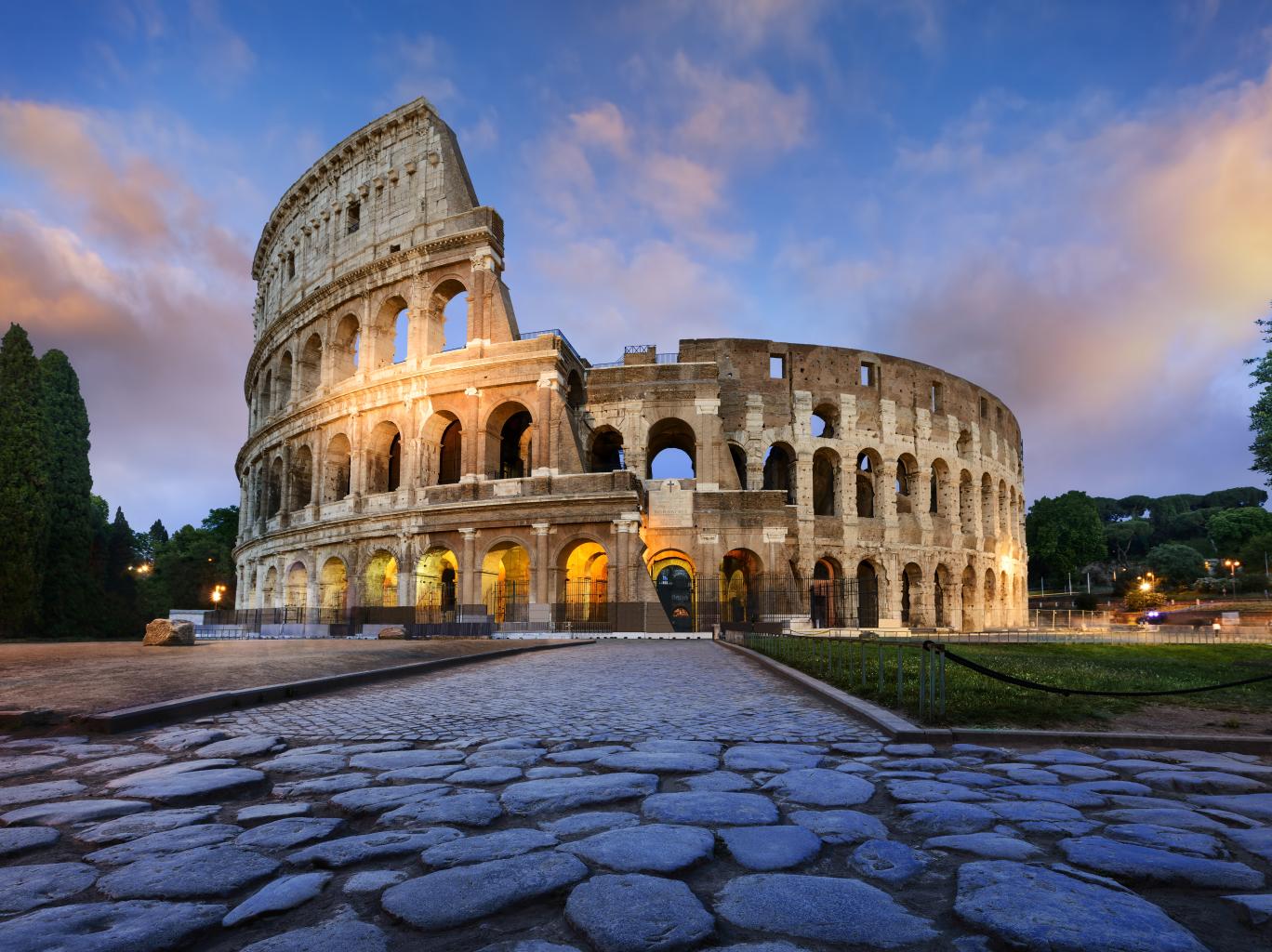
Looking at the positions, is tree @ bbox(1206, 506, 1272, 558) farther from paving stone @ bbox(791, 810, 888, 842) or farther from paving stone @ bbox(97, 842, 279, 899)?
paving stone @ bbox(97, 842, 279, 899)

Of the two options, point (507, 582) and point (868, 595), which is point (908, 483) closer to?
point (868, 595)

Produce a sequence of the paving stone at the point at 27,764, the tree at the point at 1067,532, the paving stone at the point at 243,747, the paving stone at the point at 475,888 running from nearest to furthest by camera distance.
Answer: the paving stone at the point at 475,888 < the paving stone at the point at 27,764 < the paving stone at the point at 243,747 < the tree at the point at 1067,532

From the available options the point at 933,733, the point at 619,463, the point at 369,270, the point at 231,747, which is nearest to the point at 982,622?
the point at 619,463

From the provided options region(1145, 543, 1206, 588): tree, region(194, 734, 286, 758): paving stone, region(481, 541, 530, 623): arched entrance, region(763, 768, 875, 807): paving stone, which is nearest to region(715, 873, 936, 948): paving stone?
region(763, 768, 875, 807): paving stone

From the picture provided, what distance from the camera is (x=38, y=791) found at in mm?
3250

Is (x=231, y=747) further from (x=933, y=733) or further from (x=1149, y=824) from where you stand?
(x=1149, y=824)

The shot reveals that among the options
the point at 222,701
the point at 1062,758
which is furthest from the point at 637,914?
the point at 222,701

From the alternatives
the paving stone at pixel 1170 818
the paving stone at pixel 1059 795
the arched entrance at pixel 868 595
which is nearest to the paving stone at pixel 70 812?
the paving stone at pixel 1059 795

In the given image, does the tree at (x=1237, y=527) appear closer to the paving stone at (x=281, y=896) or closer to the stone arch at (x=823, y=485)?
the stone arch at (x=823, y=485)

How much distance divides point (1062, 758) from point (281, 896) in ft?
13.0

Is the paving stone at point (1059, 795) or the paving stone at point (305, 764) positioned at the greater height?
the paving stone at point (1059, 795)

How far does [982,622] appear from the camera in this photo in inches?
1427

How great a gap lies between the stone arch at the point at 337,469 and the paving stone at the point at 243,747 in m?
28.4

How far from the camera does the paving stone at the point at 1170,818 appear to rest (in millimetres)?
2701
